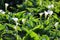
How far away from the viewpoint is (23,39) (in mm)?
3324

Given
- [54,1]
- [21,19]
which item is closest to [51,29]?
[21,19]

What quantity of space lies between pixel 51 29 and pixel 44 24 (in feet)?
0.55

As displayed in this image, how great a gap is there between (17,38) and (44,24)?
0.64 m

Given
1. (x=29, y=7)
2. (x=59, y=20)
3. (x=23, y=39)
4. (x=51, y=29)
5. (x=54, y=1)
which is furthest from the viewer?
(x=54, y=1)

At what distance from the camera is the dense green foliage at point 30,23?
11.3ft

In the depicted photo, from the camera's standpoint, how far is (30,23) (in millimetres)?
3678

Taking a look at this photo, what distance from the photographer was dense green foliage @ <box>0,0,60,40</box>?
11.3 feet

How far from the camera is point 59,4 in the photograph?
15.1ft

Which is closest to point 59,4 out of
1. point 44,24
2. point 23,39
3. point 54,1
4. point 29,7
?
point 54,1

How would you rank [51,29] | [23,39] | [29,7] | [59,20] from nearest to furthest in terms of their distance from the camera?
[23,39] < [51,29] < [59,20] < [29,7]

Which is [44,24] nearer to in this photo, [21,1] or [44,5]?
[44,5]

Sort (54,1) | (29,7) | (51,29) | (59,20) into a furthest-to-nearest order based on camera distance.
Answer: (54,1) < (29,7) < (59,20) < (51,29)

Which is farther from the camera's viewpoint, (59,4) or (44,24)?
(59,4)

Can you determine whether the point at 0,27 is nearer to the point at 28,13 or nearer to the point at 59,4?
the point at 28,13
